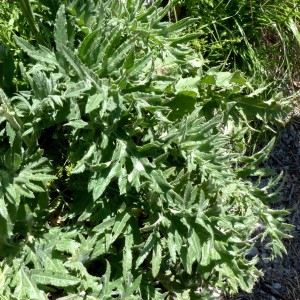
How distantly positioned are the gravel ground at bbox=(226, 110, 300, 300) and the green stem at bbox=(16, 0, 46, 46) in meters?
→ 1.73

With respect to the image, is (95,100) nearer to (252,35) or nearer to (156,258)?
(156,258)

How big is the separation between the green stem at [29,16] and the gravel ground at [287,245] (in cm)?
173

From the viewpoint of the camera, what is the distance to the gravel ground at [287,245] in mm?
3692

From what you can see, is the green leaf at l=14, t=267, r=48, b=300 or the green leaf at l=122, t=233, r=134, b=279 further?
the green leaf at l=122, t=233, r=134, b=279

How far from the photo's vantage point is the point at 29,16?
245 cm

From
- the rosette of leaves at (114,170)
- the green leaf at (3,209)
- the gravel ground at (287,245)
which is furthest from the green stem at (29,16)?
the gravel ground at (287,245)

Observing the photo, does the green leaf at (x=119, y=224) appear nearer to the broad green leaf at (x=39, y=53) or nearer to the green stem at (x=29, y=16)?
the broad green leaf at (x=39, y=53)

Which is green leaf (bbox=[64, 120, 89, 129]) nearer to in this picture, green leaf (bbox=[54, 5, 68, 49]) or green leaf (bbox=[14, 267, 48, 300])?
green leaf (bbox=[54, 5, 68, 49])

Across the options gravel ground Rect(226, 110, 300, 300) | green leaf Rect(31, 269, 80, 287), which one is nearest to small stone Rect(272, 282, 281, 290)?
gravel ground Rect(226, 110, 300, 300)

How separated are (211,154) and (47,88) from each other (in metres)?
0.74

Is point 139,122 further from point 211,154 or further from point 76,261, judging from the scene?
point 76,261

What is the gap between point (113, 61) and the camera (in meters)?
2.46

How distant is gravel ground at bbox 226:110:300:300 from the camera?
3.69m

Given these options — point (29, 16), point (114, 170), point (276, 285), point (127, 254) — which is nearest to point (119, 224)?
point (127, 254)
